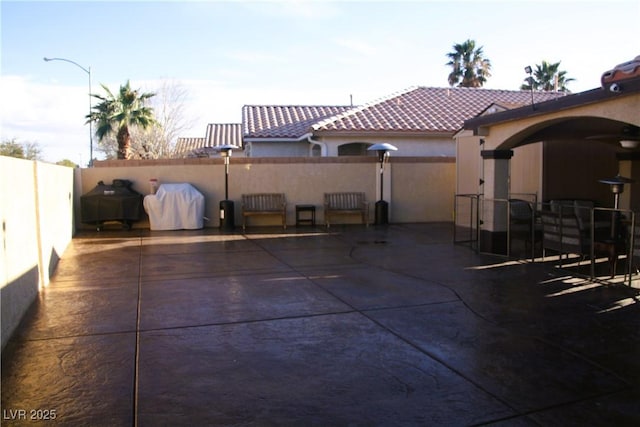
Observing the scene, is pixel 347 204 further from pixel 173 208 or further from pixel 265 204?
pixel 173 208

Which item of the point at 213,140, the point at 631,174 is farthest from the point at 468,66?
the point at 631,174

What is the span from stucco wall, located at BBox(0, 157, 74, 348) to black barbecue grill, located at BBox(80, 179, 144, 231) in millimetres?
5085

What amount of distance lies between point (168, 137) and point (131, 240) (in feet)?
69.0

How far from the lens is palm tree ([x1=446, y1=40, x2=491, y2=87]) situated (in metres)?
39.0

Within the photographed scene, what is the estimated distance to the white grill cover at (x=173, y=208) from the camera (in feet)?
51.3

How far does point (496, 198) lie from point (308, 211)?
7701 mm

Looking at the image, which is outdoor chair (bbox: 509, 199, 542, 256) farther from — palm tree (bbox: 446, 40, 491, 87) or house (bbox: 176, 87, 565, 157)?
palm tree (bbox: 446, 40, 491, 87)

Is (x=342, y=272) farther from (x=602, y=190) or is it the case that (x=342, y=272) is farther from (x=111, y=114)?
(x=111, y=114)

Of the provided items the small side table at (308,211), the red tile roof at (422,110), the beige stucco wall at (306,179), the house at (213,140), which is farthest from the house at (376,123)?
the house at (213,140)

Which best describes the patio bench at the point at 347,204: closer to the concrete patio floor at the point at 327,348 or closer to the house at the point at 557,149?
the house at the point at 557,149

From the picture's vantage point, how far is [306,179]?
56.0 ft

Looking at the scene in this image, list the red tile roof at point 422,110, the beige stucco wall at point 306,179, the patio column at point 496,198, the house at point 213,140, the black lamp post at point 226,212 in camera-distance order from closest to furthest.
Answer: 1. the patio column at point 496,198
2. the black lamp post at point 226,212
3. the beige stucco wall at point 306,179
4. the red tile roof at point 422,110
5. the house at point 213,140

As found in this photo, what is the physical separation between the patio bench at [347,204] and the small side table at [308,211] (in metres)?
0.38

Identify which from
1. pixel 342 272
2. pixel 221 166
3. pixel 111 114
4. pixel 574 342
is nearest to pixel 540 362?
pixel 574 342
